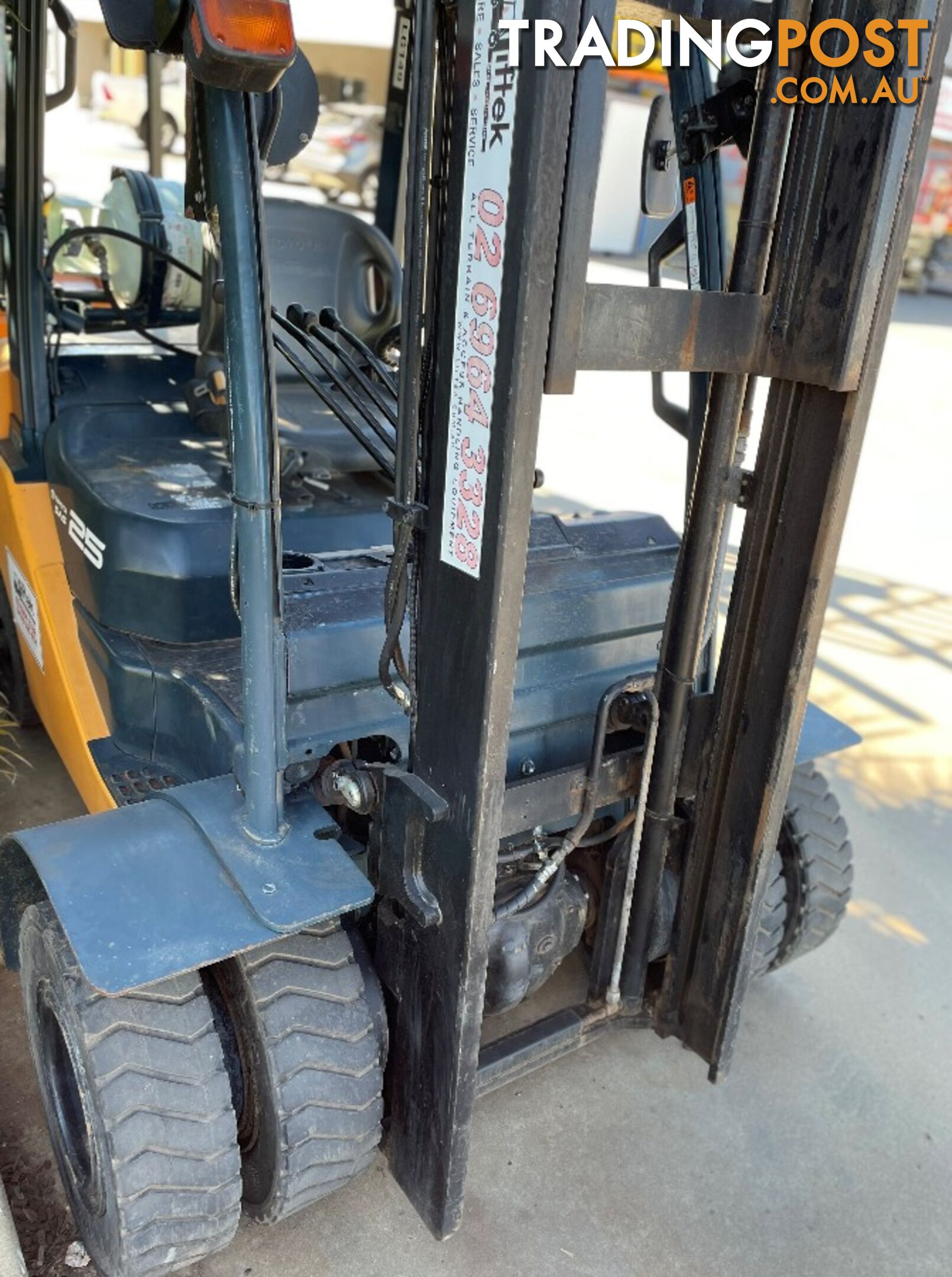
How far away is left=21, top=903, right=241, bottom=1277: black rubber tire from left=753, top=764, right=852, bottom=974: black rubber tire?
1.55 m

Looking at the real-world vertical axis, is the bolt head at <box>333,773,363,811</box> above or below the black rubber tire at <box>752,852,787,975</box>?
above

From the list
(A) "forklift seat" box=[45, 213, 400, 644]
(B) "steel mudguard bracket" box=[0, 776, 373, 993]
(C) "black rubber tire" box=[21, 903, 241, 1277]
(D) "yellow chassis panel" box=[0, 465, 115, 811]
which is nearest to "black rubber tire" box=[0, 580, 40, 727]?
(D) "yellow chassis panel" box=[0, 465, 115, 811]

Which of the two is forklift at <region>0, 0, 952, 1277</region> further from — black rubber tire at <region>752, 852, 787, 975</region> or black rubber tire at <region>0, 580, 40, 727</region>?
black rubber tire at <region>0, 580, 40, 727</region>

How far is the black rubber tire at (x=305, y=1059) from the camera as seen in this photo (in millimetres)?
1960

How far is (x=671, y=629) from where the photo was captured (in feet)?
7.42

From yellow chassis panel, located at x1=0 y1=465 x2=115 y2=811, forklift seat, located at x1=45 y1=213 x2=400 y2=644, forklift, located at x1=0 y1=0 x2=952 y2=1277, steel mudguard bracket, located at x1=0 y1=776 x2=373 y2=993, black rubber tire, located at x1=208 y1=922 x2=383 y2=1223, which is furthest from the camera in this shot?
yellow chassis panel, located at x1=0 y1=465 x2=115 y2=811

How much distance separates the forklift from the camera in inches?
63.2

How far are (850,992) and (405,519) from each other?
2.30 m

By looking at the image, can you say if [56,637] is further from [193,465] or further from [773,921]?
[773,921]

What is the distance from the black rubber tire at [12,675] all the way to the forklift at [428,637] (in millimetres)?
809

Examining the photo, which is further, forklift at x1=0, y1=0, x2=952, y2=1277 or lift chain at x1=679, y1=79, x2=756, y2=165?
lift chain at x1=679, y1=79, x2=756, y2=165

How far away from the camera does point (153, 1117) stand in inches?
73.5

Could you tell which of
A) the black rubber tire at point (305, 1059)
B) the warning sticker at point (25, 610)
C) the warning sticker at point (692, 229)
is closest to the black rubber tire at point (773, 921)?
the black rubber tire at point (305, 1059)

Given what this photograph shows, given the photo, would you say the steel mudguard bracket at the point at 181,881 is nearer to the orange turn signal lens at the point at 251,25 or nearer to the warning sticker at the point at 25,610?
the warning sticker at the point at 25,610
